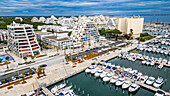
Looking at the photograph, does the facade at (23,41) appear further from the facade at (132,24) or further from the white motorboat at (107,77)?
the facade at (132,24)

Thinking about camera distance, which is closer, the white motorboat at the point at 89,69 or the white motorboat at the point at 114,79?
the white motorboat at the point at 114,79

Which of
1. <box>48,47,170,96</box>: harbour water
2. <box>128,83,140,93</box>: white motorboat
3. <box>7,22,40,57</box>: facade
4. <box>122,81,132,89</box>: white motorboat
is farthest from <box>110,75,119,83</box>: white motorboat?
<box>7,22,40,57</box>: facade

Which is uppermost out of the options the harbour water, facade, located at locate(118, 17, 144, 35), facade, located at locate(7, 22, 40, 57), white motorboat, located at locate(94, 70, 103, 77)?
facade, located at locate(118, 17, 144, 35)

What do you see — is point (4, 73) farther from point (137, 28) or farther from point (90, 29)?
point (137, 28)

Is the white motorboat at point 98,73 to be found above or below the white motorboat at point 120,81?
above

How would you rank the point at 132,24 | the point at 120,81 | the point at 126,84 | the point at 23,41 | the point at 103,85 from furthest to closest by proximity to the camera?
the point at 132,24, the point at 23,41, the point at 103,85, the point at 120,81, the point at 126,84

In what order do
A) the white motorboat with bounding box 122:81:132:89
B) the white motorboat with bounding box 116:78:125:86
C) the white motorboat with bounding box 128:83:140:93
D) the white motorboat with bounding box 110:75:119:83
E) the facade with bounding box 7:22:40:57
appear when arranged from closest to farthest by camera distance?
1. the white motorboat with bounding box 128:83:140:93
2. the white motorboat with bounding box 122:81:132:89
3. the white motorboat with bounding box 116:78:125:86
4. the white motorboat with bounding box 110:75:119:83
5. the facade with bounding box 7:22:40:57

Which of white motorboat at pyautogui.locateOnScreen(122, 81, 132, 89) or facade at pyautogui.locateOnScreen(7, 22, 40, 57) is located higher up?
facade at pyautogui.locateOnScreen(7, 22, 40, 57)

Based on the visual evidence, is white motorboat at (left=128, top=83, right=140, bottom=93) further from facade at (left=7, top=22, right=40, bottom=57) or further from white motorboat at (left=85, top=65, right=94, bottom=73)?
facade at (left=7, top=22, right=40, bottom=57)

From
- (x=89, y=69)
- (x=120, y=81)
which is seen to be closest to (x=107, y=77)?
(x=120, y=81)

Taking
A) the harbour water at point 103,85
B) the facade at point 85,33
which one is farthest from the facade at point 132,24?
the harbour water at point 103,85

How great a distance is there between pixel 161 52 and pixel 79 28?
50779 mm

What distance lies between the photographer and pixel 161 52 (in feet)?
220

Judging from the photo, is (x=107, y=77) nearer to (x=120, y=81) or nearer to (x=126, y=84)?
(x=120, y=81)
